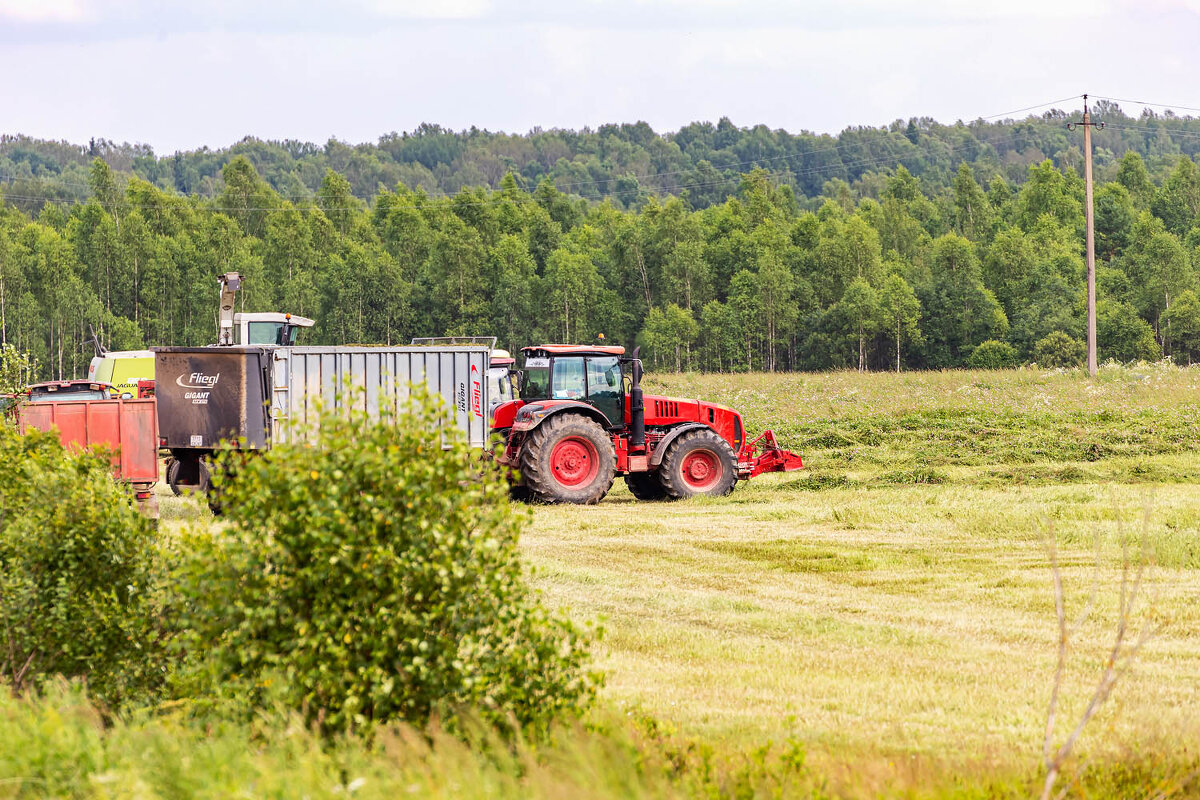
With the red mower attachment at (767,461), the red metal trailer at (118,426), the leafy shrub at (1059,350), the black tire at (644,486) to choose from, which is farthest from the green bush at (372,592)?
the leafy shrub at (1059,350)

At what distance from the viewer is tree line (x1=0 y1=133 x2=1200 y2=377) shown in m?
75.1

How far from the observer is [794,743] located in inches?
223

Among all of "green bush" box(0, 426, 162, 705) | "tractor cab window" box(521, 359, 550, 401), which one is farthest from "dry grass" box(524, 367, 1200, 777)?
"green bush" box(0, 426, 162, 705)

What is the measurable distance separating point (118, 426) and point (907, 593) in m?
10.3

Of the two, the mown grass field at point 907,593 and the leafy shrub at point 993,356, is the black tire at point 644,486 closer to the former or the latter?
the mown grass field at point 907,593

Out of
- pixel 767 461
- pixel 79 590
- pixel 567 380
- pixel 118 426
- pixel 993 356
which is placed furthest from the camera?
pixel 993 356

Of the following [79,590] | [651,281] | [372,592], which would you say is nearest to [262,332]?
[79,590]

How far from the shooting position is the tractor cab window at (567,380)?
61.0ft

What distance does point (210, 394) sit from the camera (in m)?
17.7

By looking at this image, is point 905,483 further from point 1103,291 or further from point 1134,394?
point 1103,291

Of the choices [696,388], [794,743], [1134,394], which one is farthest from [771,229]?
[794,743]

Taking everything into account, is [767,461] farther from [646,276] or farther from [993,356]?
[646,276]

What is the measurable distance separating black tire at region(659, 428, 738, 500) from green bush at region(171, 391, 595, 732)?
1314 cm

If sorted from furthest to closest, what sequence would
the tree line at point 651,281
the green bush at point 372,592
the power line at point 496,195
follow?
the power line at point 496,195, the tree line at point 651,281, the green bush at point 372,592
